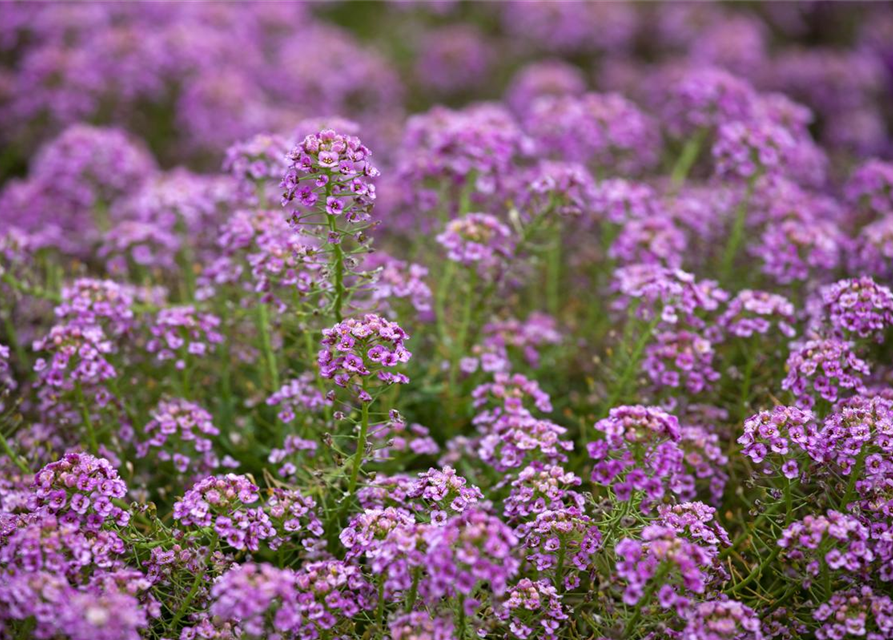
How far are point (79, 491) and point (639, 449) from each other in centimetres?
227

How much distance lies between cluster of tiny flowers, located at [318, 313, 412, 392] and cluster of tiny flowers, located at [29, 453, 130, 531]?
1.00 metres

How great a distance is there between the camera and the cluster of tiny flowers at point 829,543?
3.32 m

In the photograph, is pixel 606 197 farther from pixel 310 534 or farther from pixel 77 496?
pixel 77 496

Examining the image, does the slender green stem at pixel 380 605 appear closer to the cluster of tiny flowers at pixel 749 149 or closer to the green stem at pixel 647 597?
the green stem at pixel 647 597

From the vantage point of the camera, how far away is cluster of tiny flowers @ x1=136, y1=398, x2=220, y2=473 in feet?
13.9

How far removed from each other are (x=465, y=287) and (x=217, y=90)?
385 cm

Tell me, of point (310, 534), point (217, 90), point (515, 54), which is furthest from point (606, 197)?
point (515, 54)

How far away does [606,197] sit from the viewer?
557 centimetres

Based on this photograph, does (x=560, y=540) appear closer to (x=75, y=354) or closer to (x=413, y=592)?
(x=413, y=592)

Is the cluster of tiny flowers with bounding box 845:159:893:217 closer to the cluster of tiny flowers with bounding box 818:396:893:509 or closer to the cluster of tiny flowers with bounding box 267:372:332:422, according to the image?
the cluster of tiny flowers with bounding box 818:396:893:509

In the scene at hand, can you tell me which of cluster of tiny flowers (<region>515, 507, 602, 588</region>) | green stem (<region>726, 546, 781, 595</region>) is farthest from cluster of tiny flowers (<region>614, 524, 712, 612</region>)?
green stem (<region>726, 546, 781, 595</region>)

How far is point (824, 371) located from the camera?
3.98 m

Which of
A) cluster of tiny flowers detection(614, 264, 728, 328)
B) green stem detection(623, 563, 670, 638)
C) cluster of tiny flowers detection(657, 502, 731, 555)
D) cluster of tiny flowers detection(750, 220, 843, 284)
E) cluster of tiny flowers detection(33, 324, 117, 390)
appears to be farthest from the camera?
cluster of tiny flowers detection(750, 220, 843, 284)

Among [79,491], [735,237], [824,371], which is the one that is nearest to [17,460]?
[79,491]
